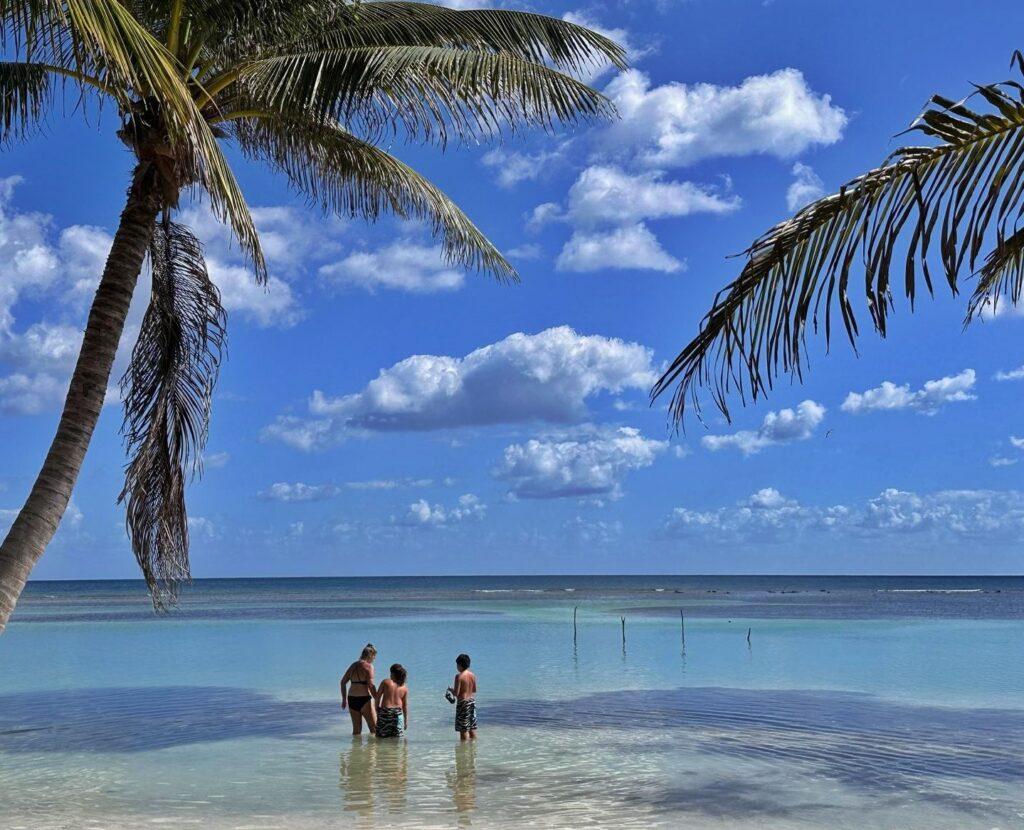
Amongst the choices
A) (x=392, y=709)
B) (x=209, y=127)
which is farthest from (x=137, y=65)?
(x=392, y=709)

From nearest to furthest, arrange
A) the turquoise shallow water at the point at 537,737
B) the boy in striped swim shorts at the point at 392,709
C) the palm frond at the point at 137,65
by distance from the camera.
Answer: the palm frond at the point at 137,65 → the turquoise shallow water at the point at 537,737 → the boy in striped swim shorts at the point at 392,709

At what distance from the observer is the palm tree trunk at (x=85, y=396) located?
7570 mm

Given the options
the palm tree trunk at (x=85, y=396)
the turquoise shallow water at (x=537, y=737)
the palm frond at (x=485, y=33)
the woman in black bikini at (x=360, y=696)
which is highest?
the palm frond at (x=485, y=33)

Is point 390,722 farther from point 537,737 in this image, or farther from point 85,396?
point 85,396

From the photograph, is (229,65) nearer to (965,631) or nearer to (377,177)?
(377,177)

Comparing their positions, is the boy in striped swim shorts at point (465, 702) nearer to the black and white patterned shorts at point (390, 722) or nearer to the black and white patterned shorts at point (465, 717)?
the black and white patterned shorts at point (465, 717)

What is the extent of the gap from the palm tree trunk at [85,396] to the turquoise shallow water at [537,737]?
4.05 meters

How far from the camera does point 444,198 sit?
11.9 m

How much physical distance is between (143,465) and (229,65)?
4.06m

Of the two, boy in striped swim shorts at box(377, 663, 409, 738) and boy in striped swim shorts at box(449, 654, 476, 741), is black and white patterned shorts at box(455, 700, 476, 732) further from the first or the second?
boy in striped swim shorts at box(377, 663, 409, 738)

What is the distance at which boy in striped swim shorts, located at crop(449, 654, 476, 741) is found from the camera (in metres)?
14.2

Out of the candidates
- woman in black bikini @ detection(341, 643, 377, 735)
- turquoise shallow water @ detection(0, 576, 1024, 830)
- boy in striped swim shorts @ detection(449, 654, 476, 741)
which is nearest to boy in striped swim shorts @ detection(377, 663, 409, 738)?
woman in black bikini @ detection(341, 643, 377, 735)

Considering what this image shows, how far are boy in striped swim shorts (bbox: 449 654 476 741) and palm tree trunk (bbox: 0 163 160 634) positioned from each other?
7.42 metres

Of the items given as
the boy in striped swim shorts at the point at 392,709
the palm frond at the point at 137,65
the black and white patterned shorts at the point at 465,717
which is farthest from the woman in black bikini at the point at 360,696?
the palm frond at the point at 137,65
